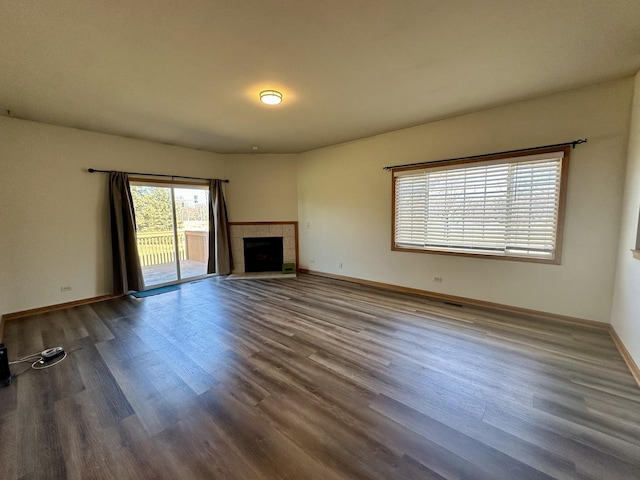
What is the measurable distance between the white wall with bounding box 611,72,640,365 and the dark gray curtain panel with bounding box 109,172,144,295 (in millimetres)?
6434

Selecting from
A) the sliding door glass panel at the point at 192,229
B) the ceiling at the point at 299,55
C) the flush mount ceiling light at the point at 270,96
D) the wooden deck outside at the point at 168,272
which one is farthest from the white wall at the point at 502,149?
the wooden deck outside at the point at 168,272

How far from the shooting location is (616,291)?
2779 millimetres

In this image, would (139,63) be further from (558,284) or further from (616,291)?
(616,291)

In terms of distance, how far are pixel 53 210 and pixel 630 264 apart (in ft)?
23.7

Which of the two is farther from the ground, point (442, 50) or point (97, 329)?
point (442, 50)

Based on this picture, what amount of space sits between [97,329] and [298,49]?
3916 mm

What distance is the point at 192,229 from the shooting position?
18.3 ft

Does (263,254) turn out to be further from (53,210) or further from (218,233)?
(53,210)

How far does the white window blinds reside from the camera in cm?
318

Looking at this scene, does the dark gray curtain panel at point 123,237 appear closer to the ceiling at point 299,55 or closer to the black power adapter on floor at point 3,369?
the ceiling at point 299,55

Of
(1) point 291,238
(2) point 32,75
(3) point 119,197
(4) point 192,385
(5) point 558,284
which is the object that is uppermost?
(2) point 32,75

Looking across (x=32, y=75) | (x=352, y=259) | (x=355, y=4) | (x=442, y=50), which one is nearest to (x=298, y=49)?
(x=355, y=4)

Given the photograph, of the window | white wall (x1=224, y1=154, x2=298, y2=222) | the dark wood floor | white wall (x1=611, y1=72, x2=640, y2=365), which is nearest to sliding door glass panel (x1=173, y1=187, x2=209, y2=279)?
white wall (x1=224, y1=154, x2=298, y2=222)

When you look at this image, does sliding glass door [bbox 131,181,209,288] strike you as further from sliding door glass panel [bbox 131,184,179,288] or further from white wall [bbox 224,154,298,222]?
white wall [bbox 224,154,298,222]
